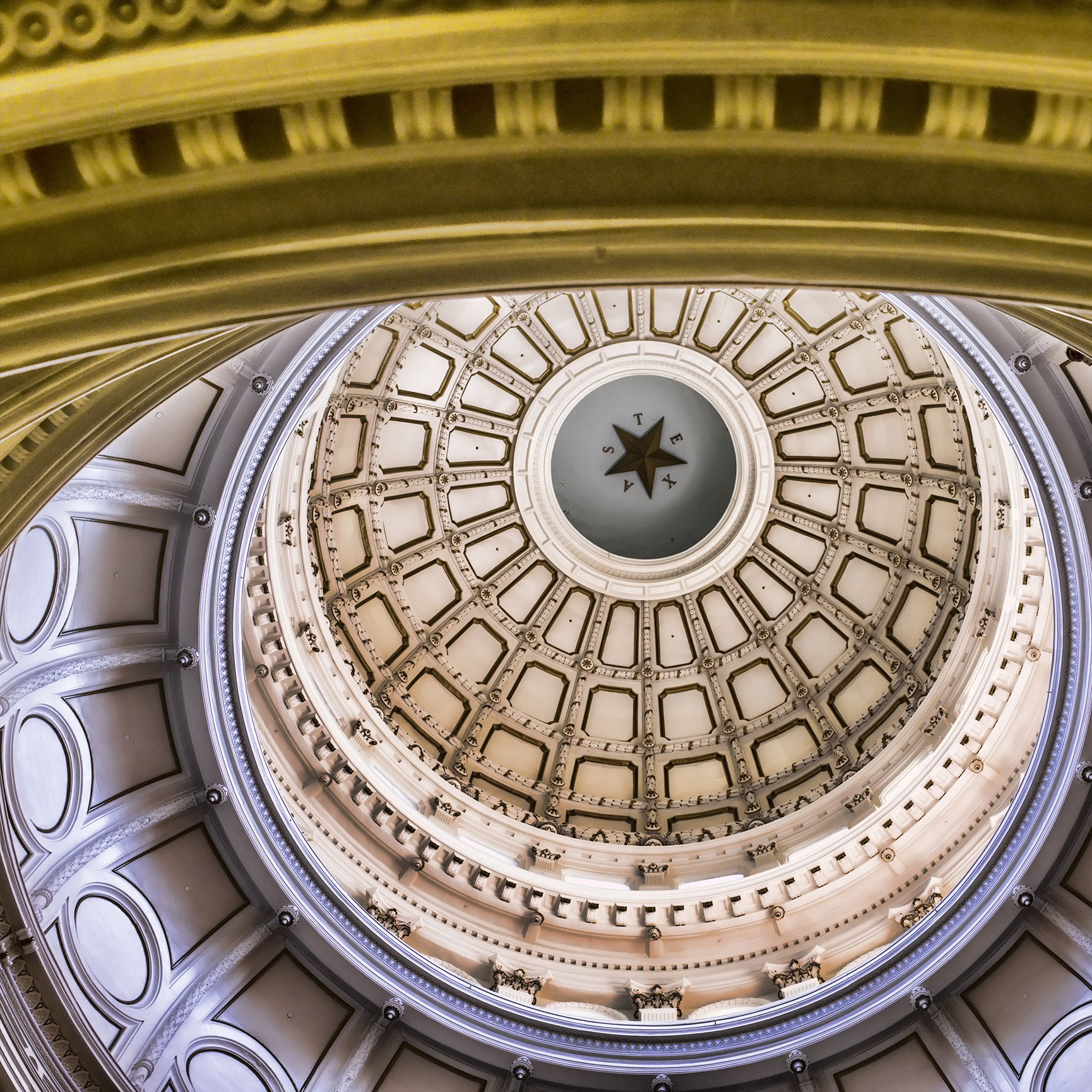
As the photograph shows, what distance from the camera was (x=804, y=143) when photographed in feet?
13.8

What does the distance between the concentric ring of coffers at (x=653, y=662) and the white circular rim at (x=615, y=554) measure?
260 millimetres

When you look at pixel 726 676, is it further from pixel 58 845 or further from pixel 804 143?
pixel 804 143

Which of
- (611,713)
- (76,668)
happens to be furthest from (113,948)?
(611,713)

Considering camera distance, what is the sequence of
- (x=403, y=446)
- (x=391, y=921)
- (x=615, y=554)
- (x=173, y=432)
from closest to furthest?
(x=173, y=432) → (x=391, y=921) → (x=403, y=446) → (x=615, y=554)

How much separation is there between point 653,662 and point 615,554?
114 inches

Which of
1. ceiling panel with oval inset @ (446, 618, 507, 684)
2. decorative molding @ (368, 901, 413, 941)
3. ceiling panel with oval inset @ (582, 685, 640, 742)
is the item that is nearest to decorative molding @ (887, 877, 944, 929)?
decorative molding @ (368, 901, 413, 941)

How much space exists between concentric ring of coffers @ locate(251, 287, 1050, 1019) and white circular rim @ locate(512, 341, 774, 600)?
0.26 m

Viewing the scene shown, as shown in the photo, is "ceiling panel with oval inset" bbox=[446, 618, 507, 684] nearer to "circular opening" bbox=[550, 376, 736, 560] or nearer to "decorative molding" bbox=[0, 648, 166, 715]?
"circular opening" bbox=[550, 376, 736, 560]

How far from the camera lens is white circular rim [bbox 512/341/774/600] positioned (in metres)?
22.1

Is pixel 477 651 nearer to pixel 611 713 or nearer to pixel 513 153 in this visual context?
pixel 611 713

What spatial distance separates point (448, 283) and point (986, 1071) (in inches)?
504

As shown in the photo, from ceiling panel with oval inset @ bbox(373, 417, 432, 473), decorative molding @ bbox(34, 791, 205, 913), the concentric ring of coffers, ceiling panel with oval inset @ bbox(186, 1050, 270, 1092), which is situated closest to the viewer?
decorative molding @ bbox(34, 791, 205, 913)

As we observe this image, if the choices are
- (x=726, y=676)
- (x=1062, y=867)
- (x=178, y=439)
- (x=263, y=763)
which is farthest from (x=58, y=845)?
(x=726, y=676)

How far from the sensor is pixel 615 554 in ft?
77.4
